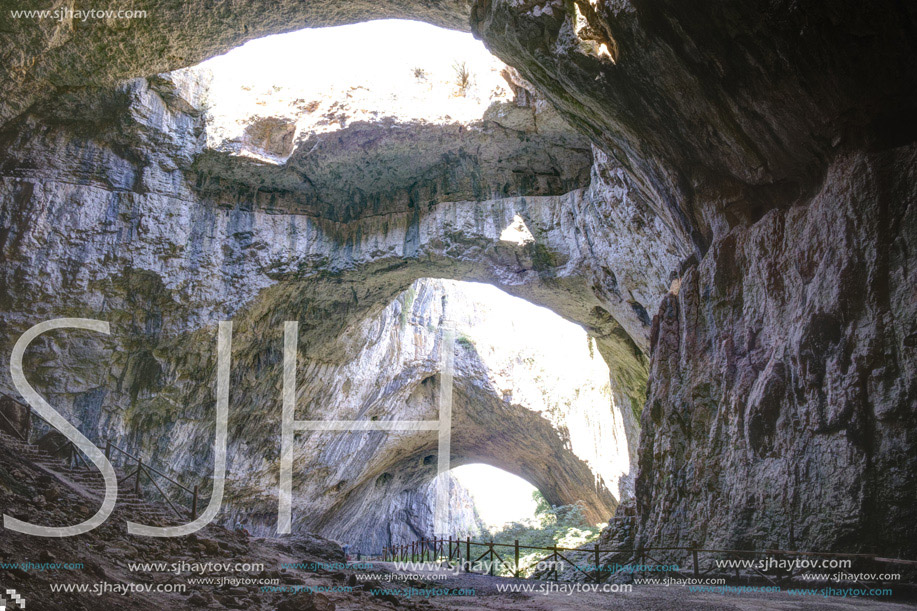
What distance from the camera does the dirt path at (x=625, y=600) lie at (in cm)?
524

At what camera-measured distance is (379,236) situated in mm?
15250

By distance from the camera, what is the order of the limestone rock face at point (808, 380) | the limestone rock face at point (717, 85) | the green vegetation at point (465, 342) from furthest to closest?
the green vegetation at point (465, 342) < the limestone rock face at point (717, 85) < the limestone rock face at point (808, 380)

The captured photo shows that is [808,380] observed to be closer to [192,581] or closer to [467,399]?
[192,581]

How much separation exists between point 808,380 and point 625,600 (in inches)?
126

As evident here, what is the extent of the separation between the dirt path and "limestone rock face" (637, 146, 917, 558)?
700mm

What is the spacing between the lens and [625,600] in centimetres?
672

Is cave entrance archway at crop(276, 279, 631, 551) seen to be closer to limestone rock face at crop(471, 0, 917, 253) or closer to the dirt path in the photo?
the dirt path

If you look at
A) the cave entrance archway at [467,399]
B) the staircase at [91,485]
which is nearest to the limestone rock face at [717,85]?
the staircase at [91,485]

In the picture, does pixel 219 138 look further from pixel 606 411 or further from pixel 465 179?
pixel 606 411

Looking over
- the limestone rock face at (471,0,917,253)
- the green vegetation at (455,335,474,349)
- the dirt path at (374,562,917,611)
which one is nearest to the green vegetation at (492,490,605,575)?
the green vegetation at (455,335,474,349)

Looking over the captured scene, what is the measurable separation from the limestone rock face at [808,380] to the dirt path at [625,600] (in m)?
0.70

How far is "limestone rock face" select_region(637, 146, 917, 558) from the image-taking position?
18.4ft

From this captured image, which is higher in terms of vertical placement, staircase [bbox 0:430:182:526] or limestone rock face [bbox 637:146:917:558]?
limestone rock face [bbox 637:146:917:558]

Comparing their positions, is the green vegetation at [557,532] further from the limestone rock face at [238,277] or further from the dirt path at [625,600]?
the dirt path at [625,600]
